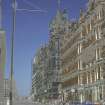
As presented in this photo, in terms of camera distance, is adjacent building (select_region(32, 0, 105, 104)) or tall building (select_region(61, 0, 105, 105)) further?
adjacent building (select_region(32, 0, 105, 104))

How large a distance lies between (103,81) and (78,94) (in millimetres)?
29734

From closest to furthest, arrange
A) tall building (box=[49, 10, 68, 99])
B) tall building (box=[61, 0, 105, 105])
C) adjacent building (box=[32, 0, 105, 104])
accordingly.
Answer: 1. tall building (box=[61, 0, 105, 105])
2. adjacent building (box=[32, 0, 105, 104])
3. tall building (box=[49, 10, 68, 99])

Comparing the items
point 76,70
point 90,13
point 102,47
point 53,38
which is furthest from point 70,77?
point 53,38

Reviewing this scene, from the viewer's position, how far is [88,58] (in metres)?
108

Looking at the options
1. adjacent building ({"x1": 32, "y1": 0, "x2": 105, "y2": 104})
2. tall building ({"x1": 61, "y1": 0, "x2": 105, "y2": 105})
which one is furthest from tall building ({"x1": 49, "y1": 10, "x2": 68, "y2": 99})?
tall building ({"x1": 61, "y1": 0, "x2": 105, "y2": 105})

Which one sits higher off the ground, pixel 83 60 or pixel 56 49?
pixel 56 49

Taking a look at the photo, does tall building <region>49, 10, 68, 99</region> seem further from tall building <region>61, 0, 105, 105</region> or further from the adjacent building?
tall building <region>61, 0, 105, 105</region>

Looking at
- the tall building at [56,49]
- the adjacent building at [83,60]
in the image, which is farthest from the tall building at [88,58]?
the tall building at [56,49]

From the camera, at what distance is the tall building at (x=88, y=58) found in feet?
312

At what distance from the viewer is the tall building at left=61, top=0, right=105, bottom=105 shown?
95.1 metres

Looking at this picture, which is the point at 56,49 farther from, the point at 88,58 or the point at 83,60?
the point at 88,58

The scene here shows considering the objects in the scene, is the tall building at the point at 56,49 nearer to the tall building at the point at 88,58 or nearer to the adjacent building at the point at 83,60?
the adjacent building at the point at 83,60

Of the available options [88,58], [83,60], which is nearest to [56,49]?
[83,60]

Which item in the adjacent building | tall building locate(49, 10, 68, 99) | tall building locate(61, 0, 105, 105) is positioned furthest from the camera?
tall building locate(49, 10, 68, 99)
